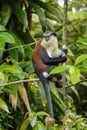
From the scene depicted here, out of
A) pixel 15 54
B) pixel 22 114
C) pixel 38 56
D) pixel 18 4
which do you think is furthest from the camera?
pixel 18 4

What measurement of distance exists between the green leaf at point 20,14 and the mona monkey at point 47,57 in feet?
2.39

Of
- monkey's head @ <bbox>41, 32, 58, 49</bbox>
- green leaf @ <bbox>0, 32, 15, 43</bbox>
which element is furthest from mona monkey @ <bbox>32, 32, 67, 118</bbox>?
green leaf @ <bbox>0, 32, 15, 43</bbox>

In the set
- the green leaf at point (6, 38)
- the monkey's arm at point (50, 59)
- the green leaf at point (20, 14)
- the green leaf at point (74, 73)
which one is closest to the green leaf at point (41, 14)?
the green leaf at point (20, 14)

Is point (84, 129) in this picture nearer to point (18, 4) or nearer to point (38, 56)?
point (38, 56)

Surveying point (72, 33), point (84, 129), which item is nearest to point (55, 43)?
point (84, 129)

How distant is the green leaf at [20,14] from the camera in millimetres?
2758

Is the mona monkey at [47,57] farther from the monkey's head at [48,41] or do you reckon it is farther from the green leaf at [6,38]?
the green leaf at [6,38]

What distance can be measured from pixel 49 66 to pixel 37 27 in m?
3.36

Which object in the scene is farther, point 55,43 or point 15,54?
point 15,54

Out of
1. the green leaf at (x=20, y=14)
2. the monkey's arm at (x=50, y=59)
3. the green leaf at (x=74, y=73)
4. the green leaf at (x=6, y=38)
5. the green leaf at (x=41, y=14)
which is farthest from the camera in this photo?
the green leaf at (x=41, y=14)

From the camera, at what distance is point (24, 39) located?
9.78ft

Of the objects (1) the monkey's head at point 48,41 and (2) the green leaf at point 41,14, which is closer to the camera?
(1) the monkey's head at point 48,41

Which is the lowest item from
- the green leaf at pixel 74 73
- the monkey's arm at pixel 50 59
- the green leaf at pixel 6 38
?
the monkey's arm at pixel 50 59

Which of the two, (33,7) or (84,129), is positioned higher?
(33,7)
